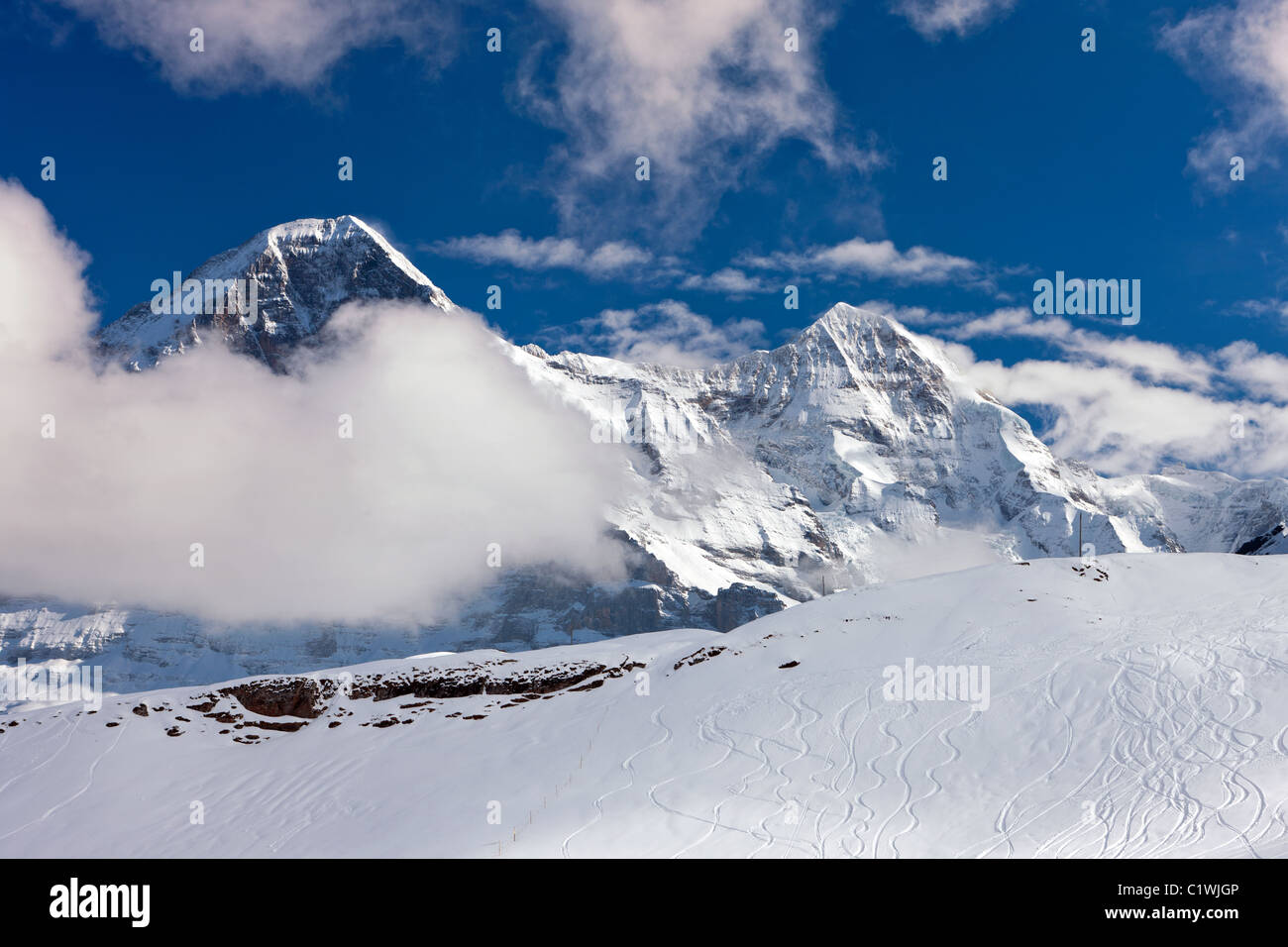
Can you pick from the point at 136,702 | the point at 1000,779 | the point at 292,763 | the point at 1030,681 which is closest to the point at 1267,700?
the point at 1030,681

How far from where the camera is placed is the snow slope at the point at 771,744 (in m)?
26.1

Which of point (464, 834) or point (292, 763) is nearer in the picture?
point (464, 834)

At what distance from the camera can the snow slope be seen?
2606 centimetres

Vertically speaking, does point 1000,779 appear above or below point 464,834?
above

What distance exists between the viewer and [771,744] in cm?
3469

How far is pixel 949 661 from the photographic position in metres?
39.8

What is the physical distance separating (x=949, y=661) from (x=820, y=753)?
32.7 ft

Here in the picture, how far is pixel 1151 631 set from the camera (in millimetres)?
39125
